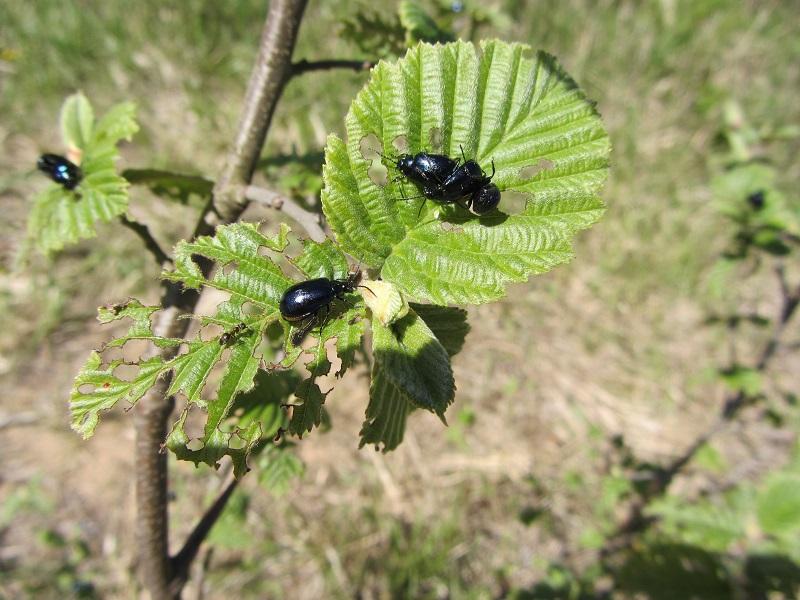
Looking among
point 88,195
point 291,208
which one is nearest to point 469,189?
point 291,208

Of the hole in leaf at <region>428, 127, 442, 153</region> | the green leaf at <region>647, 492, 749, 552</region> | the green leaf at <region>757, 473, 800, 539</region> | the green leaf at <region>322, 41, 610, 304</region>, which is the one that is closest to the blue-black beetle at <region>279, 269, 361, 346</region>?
the green leaf at <region>322, 41, 610, 304</region>

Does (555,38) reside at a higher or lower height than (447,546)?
higher

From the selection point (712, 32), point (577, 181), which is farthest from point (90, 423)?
point (712, 32)

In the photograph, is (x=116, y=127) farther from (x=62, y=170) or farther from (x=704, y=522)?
(x=704, y=522)

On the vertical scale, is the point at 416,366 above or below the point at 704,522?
above

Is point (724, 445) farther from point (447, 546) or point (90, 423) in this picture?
point (90, 423)

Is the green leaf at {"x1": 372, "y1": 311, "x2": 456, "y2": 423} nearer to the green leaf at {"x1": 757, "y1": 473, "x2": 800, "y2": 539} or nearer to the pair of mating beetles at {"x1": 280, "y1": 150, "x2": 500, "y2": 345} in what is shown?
the pair of mating beetles at {"x1": 280, "y1": 150, "x2": 500, "y2": 345}

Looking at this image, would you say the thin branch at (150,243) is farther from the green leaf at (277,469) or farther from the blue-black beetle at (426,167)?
the green leaf at (277,469)
